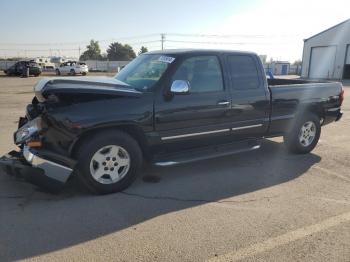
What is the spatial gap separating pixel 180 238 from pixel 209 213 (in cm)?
68

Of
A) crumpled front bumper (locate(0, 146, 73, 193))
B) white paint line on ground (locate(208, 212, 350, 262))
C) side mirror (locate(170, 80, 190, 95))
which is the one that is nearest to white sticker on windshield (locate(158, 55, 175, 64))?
side mirror (locate(170, 80, 190, 95))

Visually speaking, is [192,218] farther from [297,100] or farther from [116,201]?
[297,100]

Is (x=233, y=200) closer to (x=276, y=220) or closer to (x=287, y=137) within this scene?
(x=276, y=220)

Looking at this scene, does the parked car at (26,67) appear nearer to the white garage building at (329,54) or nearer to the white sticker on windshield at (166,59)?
the white garage building at (329,54)

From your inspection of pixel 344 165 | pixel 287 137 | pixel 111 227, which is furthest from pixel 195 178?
pixel 344 165

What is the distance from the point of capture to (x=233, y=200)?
4.52 metres

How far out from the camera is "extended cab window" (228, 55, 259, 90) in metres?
5.55

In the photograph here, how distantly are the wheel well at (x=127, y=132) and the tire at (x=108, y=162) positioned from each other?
6cm

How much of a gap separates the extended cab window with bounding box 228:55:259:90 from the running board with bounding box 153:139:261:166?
0.93 meters

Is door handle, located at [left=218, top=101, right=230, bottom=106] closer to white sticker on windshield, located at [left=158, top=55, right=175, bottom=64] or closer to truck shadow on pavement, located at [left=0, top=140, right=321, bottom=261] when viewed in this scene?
white sticker on windshield, located at [left=158, top=55, right=175, bottom=64]

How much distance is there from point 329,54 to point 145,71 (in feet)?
131

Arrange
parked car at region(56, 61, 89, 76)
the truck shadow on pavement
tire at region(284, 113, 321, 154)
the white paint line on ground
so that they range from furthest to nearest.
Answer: parked car at region(56, 61, 89, 76), tire at region(284, 113, 321, 154), the truck shadow on pavement, the white paint line on ground

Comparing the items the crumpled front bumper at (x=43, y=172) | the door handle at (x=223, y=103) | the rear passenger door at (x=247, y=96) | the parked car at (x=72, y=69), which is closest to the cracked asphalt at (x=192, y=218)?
the crumpled front bumper at (x=43, y=172)

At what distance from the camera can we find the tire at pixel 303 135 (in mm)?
6531
